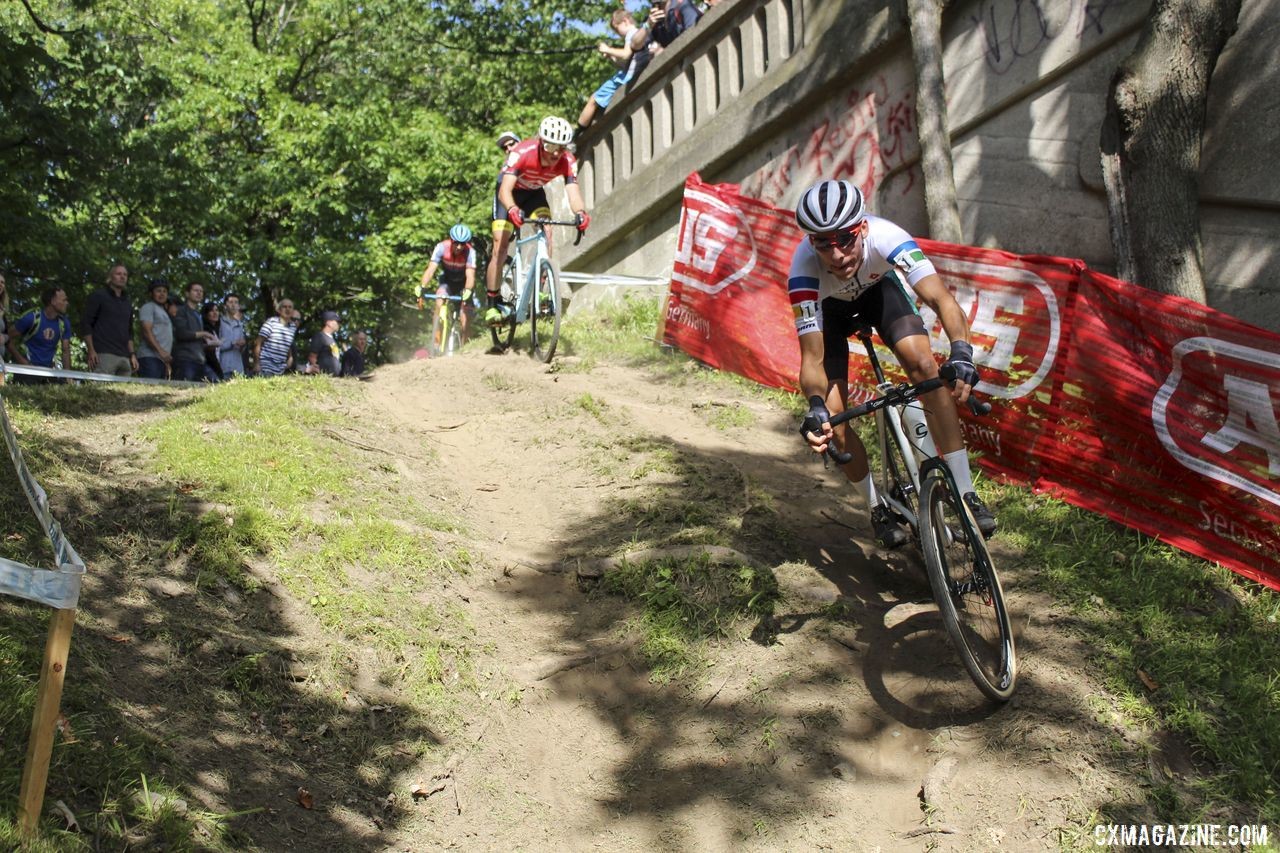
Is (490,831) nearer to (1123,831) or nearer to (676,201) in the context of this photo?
(1123,831)

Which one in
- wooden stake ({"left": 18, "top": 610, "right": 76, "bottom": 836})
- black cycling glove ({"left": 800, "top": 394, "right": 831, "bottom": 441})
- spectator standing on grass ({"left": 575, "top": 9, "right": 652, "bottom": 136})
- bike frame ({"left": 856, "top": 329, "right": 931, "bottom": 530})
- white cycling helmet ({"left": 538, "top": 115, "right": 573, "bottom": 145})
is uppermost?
spectator standing on grass ({"left": 575, "top": 9, "right": 652, "bottom": 136})

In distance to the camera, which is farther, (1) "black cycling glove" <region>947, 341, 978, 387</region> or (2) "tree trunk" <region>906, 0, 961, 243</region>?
(2) "tree trunk" <region>906, 0, 961, 243</region>

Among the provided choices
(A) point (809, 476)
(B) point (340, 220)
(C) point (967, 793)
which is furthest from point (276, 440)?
(B) point (340, 220)

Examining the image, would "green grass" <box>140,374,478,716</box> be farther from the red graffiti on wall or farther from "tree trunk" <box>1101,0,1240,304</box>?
the red graffiti on wall

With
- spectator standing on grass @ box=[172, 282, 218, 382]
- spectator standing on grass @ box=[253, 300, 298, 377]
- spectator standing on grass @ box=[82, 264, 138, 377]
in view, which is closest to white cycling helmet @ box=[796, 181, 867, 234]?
spectator standing on grass @ box=[82, 264, 138, 377]

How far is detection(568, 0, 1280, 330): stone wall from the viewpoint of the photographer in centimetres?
773

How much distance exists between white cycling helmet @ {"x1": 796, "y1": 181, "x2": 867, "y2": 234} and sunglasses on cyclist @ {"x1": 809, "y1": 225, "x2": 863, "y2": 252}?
0.04 m

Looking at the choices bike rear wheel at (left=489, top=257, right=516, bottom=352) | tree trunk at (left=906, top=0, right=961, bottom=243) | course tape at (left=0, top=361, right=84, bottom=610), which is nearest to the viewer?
course tape at (left=0, top=361, right=84, bottom=610)

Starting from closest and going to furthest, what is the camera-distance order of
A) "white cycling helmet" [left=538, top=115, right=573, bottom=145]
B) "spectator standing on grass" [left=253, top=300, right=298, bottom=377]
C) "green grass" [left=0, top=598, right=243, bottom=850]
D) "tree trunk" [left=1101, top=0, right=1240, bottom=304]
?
1. "green grass" [left=0, top=598, right=243, bottom=850]
2. "tree trunk" [left=1101, top=0, right=1240, bottom=304]
3. "white cycling helmet" [left=538, top=115, right=573, bottom=145]
4. "spectator standing on grass" [left=253, top=300, right=298, bottom=377]

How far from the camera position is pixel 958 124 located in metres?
9.84

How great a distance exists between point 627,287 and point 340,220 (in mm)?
15190

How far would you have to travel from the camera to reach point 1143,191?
24.8 feet

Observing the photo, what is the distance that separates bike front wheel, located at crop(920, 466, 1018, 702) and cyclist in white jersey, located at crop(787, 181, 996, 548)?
0.40ft

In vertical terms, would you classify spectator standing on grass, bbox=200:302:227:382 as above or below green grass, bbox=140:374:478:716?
above
